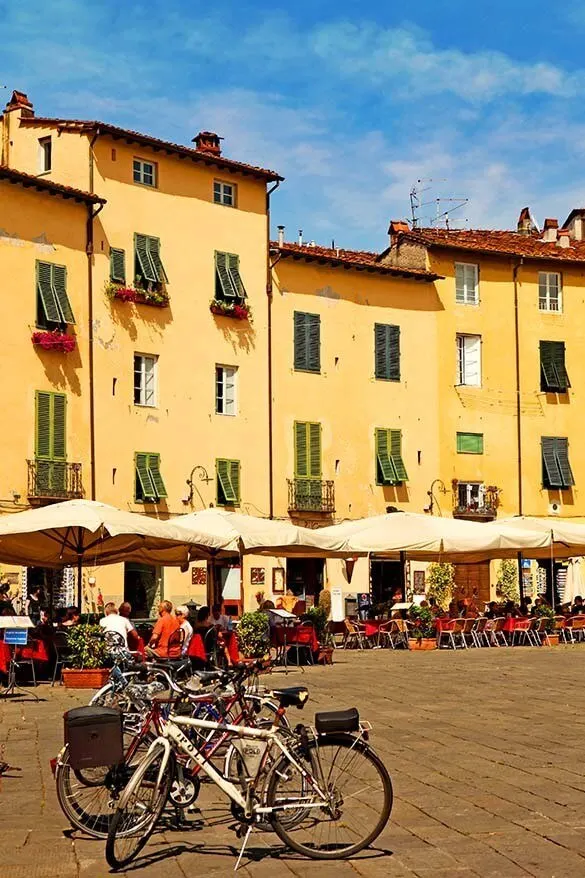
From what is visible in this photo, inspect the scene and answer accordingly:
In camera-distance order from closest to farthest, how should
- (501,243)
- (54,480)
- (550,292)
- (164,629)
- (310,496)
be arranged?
(164,629)
(54,480)
(310,496)
(550,292)
(501,243)

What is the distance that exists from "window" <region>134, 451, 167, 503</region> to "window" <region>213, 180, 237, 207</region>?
7573 millimetres

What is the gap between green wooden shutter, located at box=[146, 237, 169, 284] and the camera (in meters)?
36.9

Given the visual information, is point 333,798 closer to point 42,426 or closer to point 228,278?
point 42,426

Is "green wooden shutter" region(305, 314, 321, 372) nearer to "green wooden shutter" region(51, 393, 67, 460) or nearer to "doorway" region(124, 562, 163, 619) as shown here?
"doorway" region(124, 562, 163, 619)

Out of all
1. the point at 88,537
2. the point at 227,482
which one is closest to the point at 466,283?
the point at 227,482

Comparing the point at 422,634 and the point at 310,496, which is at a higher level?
the point at 310,496

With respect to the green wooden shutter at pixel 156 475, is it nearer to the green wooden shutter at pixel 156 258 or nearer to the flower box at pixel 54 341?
the flower box at pixel 54 341

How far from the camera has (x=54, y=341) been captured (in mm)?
34094

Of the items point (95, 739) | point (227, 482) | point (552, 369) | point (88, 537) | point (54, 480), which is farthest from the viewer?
point (552, 369)

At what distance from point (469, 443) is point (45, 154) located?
50.9 ft

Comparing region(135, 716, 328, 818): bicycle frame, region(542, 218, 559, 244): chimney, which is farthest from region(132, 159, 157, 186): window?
region(135, 716, 328, 818): bicycle frame

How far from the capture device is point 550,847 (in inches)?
317

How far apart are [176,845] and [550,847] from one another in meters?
2.15

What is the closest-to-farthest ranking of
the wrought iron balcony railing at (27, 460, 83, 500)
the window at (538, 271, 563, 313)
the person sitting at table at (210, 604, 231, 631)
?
the person sitting at table at (210, 604, 231, 631) < the wrought iron balcony railing at (27, 460, 83, 500) < the window at (538, 271, 563, 313)
